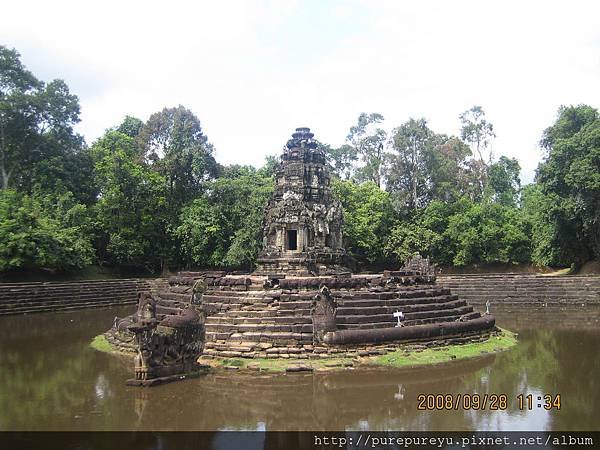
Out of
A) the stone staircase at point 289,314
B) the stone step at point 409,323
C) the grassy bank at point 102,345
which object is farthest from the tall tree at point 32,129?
the stone step at point 409,323

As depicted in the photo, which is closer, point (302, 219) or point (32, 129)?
point (302, 219)

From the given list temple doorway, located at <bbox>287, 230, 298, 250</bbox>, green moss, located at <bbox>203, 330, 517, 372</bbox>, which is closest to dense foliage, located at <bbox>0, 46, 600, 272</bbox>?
temple doorway, located at <bbox>287, 230, 298, 250</bbox>

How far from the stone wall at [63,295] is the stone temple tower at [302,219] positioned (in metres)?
12.0

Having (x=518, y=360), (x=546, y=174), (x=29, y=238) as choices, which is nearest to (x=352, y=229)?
(x=546, y=174)

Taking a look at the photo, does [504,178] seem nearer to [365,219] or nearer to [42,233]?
[365,219]

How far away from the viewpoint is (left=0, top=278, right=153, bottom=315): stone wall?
83.8ft

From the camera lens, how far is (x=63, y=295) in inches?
1104

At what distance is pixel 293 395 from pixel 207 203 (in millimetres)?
29558

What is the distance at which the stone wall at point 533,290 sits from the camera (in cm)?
2791

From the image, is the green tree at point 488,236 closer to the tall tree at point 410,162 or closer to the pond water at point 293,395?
the tall tree at point 410,162

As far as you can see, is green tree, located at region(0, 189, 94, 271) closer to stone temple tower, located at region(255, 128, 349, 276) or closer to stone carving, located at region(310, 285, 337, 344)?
stone temple tower, located at region(255, 128, 349, 276)

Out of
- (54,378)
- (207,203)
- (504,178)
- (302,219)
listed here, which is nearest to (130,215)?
(207,203)

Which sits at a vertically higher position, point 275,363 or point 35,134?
point 35,134

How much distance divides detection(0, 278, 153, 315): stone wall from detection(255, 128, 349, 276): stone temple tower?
11971 mm
